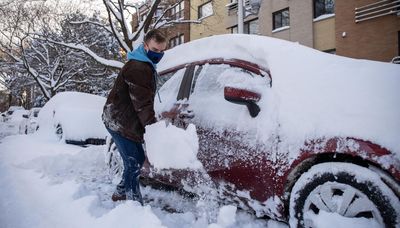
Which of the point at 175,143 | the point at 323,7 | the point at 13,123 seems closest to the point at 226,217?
the point at 175,143

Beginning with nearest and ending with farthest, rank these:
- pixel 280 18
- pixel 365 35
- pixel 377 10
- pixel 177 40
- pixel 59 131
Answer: pixel 59 131, pixel 377 10, pixel 365 35, pixel 280 18, pixel 177 40

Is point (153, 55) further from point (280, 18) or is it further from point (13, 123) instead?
point (13, 123)

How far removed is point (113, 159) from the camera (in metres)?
4.75

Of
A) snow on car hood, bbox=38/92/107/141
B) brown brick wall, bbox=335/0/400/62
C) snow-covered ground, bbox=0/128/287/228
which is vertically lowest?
snow-covered ground, bbox=0/128/287/228

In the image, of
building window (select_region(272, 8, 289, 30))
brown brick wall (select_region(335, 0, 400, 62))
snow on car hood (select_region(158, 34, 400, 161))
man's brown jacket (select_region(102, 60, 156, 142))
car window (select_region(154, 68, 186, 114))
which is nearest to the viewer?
snow on car hood (select_region(158, 34, 400, 161))

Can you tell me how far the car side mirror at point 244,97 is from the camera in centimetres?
295

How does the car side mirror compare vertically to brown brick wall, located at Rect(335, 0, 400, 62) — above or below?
below

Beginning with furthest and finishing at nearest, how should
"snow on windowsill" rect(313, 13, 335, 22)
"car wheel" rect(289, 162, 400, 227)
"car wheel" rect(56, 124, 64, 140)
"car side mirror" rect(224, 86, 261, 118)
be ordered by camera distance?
"snow on windowsill" rect(313, 13, 335, 22) → "car wheel" rect(56, 124, 64, 140) → "car side mirror" rect(224, 86, 261, 118) → "car wheel" rect(289, 162, 400, 227)

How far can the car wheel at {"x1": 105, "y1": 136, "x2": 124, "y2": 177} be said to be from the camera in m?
4.61

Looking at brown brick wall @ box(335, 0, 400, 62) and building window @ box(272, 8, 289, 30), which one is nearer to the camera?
brown brick wall @ box(335, 0, 400, 62)

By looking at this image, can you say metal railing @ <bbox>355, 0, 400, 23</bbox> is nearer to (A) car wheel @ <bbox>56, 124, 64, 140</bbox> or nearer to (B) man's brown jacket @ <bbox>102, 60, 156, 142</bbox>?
(A) car wheel @ <bbox>56, 124, 64, 140</bbox>

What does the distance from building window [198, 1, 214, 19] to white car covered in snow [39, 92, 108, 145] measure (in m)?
16.5

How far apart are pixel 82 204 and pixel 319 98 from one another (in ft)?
8.03

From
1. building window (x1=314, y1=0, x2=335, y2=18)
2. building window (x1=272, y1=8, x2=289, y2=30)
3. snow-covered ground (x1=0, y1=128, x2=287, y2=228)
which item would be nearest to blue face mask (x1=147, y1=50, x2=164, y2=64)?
snow-covered ground (x1=0, y1=128, x2=287, y2=228)
